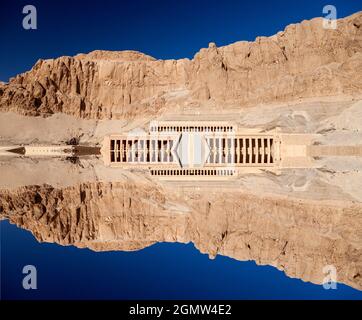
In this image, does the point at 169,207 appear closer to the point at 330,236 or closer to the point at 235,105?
the point at 330,236

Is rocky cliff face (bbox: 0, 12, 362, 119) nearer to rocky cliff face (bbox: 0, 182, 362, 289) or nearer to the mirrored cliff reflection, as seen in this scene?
the mirrored cliff reflection

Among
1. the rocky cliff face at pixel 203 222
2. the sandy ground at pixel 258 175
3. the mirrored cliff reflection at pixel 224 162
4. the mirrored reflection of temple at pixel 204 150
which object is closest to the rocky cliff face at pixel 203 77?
the mirrored cliff reflection at pixel 224 162

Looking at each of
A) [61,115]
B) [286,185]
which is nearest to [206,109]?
[286,185]

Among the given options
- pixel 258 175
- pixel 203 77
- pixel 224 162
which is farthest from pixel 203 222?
pixel 203 77

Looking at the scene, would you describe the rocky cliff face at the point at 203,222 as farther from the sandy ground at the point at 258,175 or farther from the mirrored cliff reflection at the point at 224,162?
the sandy ground at the point at 258,175

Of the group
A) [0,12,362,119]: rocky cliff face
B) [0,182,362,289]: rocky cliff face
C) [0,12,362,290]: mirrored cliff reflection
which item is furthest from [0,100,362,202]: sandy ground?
[0,12,362,119]: rocky cliff face

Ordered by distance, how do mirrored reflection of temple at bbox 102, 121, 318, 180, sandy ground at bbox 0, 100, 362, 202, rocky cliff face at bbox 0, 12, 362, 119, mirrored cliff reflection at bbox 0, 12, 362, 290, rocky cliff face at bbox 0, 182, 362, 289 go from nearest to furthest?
rocky cliff face at bbox 0, 182, 362, 289
mirrored cliff reflection at bbox 0, 12, 362, 290
sandy ground at bbox 0, 100, 362, 202
mirrored reflection of temple at bbox 102, 121, 318, 180
rocky cliff face at bbox 0, 12, 362, 119

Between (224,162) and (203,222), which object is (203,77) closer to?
(224,162)
